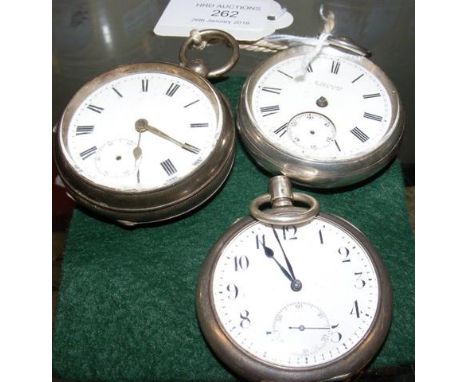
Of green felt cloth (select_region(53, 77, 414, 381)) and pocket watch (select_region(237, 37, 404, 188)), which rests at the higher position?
pocket watch (select_region(237, 37, 404, 188))

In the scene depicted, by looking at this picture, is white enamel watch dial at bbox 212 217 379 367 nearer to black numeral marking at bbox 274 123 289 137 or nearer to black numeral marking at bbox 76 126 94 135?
black numeral marking at bbox 274 123 289 137

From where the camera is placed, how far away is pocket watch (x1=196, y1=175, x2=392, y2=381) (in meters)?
1.41

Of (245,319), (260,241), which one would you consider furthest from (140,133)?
(245,319)

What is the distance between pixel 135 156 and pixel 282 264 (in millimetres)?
625

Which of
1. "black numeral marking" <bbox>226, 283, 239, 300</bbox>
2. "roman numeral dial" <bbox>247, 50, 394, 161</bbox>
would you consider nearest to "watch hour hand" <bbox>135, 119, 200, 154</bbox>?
"roman numeral dial" <bbox>247, 50, 394, 161</bbox>

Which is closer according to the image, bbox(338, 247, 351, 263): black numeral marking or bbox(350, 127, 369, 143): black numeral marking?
bbox(338, 247, 351, 263): black numeral marking

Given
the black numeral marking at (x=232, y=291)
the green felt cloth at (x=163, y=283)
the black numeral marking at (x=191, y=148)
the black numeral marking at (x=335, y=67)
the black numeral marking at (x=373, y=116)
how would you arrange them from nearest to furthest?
1. the black numeral marking at (x=232, y=291)
2. the green felt cloth at (x=163, y=283)
3. the black numeral marking at (x=191, y=148)
4. the black numeral marking at (x=373, y=116)
5. the black numeral marking at (x=335, y=67)

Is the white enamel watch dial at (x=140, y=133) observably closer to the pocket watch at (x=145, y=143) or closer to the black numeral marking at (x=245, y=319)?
the pocket watch at (x=145, y=143)

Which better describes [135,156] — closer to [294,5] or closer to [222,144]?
[222,144]

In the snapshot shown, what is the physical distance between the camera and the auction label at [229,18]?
2.23 metres

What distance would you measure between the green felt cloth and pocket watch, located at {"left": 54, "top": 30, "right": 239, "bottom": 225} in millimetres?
143

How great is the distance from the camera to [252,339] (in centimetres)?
144

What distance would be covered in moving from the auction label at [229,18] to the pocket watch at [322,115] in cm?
31

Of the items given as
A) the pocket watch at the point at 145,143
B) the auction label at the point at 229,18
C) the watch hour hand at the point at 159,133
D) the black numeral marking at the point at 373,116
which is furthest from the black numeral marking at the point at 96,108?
the black numeral marking at the point at 373,116
